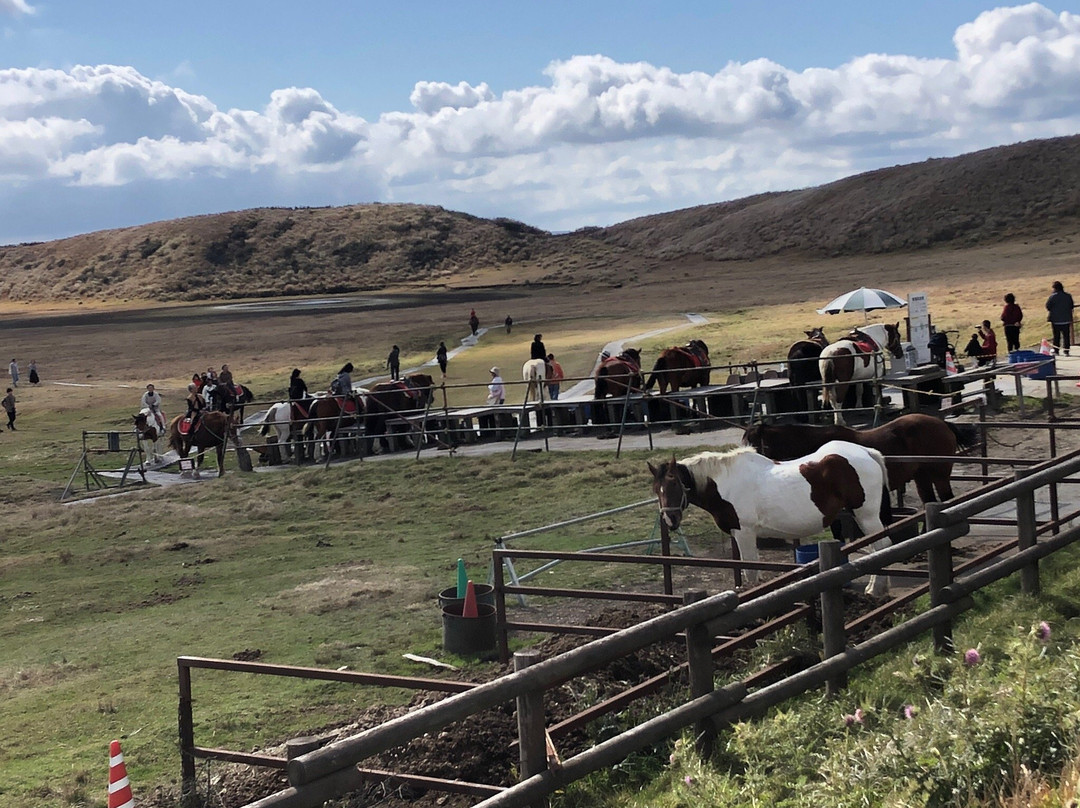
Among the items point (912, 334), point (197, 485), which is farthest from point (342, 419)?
point (912, 334)

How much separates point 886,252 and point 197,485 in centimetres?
8043

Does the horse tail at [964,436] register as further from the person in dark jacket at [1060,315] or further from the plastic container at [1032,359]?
the person in dark jacket at [1060,315]

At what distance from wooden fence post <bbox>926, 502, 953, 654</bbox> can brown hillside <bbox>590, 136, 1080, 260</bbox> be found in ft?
297

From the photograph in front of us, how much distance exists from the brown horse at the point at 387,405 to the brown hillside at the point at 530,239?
67.8m

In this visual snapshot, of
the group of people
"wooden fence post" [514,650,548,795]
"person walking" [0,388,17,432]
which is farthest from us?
"person walking" [0,388,17,432]

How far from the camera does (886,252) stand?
9506 centimetres

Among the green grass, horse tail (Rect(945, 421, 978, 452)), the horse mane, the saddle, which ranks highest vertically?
the saddle

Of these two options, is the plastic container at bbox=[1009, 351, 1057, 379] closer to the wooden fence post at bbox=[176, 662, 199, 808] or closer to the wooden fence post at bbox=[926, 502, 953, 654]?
the wooden fence post at bbox=[926, 502, 953, 654]

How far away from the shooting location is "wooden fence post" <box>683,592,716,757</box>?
5.25m

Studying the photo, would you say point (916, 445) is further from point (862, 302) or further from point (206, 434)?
point (206, 434)

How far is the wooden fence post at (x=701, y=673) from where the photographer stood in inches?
207

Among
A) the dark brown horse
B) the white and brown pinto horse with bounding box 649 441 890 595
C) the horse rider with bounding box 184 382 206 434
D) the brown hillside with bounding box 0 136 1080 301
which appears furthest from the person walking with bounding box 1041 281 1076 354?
the brown hillside with bounding box 0 136 1080 301

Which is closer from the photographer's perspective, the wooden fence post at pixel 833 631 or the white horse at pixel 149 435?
the wooden fence post at pixel 833 631

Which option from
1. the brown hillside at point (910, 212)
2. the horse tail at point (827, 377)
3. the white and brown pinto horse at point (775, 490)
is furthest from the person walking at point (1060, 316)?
the brown hillside at point (910, 212)
